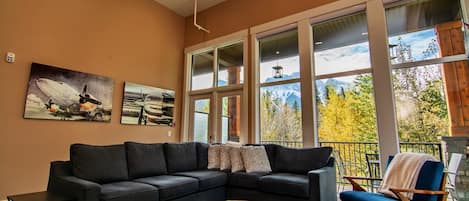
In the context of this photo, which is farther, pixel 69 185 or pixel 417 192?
pixel 69 185

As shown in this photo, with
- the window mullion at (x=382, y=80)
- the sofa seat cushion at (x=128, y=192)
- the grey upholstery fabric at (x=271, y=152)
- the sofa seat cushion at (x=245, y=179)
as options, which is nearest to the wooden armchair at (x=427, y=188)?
the window mullion at (x=382, y=80)

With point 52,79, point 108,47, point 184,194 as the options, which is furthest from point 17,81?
point 184,194

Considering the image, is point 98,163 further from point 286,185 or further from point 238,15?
point 238,15

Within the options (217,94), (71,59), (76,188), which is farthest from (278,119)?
(71,59)

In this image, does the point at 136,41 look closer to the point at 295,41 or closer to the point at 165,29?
the point at 165,29

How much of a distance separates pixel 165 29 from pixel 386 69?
4.77m

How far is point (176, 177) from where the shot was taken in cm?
329

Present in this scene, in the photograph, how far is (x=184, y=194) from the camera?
10.0ft

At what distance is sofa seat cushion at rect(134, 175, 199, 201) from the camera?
2844mm

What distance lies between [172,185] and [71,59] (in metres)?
3.02

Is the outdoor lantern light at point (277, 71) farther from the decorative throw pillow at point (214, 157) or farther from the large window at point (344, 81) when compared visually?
the decorative throw pillow at point (214, 157)

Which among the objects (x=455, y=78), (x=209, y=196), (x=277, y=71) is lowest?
(x=209, y=196)

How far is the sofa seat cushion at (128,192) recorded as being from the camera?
241 cm

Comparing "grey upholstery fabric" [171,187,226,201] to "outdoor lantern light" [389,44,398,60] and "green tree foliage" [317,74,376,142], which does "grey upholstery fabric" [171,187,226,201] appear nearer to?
"green tree foliage" [317,74,376,142]
